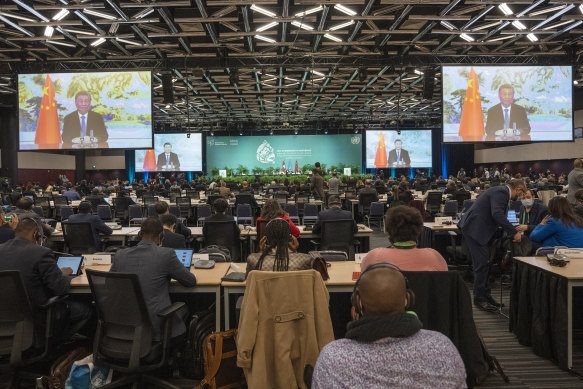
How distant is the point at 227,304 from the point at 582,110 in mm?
21007

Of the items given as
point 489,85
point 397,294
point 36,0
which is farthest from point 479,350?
point 36,0

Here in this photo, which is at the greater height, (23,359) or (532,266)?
(532,266)

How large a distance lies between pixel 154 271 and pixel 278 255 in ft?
2.79

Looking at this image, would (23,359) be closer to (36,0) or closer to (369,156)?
(36,0)

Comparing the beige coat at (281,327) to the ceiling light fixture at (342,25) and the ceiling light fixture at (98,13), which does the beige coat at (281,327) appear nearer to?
the ceiling light fixture at (98,13)

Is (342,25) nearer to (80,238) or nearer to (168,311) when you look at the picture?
(80,238)

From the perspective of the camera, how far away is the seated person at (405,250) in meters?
2.54

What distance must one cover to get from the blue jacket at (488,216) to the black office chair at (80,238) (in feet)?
15.4

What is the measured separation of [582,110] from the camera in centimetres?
1908

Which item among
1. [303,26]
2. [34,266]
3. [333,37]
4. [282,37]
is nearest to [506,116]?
[333,37]

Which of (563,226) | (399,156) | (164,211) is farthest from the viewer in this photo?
(399,156)

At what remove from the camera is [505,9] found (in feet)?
28.8

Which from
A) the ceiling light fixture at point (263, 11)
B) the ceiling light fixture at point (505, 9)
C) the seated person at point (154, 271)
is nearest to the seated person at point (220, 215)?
the seated person at point (154, 271)

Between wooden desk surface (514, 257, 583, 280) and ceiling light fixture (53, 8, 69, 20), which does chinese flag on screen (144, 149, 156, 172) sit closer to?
ceiling light fixture (53, 8, 69, 20)
